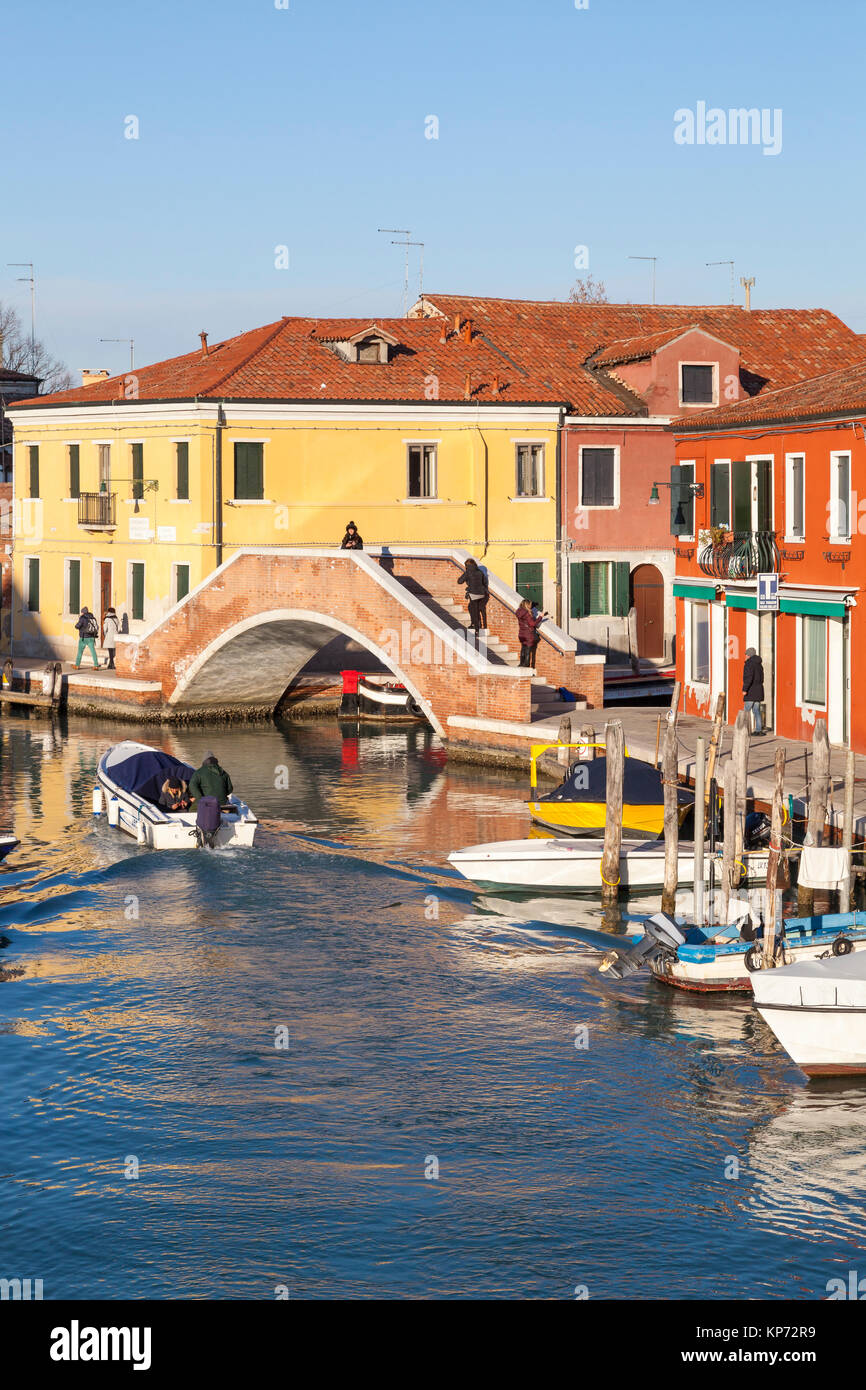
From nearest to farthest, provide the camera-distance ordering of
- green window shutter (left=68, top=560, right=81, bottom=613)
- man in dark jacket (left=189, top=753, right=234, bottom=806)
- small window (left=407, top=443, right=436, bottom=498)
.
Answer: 1. man in dark jacket (left=189, top=753, right=234, bottom=806)
2. small window (left=407, top=443, right=436, bottom=498)
3. green window shutter (left=68, top=560, right=81, bottom=613)

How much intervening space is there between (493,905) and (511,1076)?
681cm

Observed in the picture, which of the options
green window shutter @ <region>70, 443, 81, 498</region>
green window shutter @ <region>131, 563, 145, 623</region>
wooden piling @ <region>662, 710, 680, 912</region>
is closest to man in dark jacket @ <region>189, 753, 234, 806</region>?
wooden piling @ <region>662, 710, 680, 912</region>

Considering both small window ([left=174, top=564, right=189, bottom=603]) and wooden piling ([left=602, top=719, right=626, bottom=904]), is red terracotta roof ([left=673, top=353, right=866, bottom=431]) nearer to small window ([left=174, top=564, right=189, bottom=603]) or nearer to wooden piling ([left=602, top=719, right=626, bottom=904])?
wooden piling ([left=602, top=719, right=626, bottom=904])

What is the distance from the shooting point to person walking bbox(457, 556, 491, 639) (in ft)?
120

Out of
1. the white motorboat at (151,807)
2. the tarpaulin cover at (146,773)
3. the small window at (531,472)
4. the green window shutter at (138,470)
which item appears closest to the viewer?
the white motorboat at (151,807)

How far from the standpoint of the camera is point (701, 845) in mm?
20938

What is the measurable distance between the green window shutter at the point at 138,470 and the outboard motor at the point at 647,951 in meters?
27.0

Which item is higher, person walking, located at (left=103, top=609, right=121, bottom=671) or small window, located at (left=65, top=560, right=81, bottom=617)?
small window, located at (left=65, top=560, right=81, bottom=617)

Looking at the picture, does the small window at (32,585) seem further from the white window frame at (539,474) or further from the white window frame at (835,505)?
the white window frame at (835,505)

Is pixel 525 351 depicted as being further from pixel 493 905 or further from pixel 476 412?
pixel 493 905

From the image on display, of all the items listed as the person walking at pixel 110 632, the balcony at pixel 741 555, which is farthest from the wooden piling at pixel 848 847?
the person walking at pixel 110 632

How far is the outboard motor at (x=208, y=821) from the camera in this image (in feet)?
85.9

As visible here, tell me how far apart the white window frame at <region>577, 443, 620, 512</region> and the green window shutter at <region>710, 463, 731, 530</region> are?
1311 centimetres
